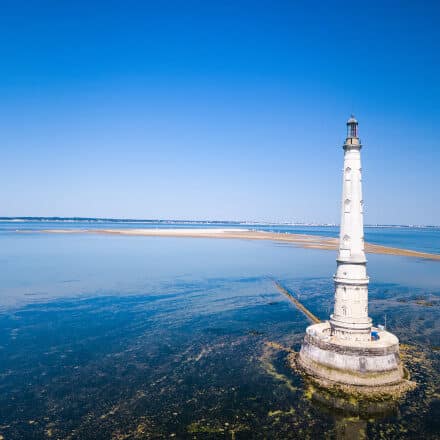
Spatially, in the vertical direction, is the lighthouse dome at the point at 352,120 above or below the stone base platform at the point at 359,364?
above

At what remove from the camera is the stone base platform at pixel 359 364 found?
1714cm

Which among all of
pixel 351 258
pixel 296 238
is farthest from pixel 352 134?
pixel 296 238

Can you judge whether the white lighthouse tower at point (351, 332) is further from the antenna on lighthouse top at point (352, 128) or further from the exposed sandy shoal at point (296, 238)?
the exposed sandy shoal at point (296, 238)

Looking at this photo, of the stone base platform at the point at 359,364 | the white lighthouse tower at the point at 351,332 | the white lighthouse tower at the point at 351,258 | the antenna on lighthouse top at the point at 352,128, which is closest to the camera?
the stone base platform at the point at 359,364

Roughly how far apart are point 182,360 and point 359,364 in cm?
905

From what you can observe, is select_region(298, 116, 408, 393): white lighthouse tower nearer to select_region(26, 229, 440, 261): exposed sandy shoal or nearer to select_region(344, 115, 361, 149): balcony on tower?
select_region(344, 115, 361, 149): balcony on tower

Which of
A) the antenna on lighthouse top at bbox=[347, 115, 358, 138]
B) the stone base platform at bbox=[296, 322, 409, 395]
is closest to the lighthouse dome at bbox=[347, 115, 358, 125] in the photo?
the antenna on lighthouse top at bbox=[347, 115, 358, 138]

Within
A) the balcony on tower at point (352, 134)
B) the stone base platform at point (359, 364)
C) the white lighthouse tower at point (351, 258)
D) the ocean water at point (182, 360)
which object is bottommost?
the ocean water at point (182, 360)

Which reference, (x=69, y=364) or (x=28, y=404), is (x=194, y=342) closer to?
(x=69, y=364)

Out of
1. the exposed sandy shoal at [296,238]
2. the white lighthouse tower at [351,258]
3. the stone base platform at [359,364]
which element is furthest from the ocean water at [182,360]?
the exposed sandy shoal at [296,238]

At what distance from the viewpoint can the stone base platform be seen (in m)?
17.1

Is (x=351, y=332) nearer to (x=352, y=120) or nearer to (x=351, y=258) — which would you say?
(x=351, y=258)

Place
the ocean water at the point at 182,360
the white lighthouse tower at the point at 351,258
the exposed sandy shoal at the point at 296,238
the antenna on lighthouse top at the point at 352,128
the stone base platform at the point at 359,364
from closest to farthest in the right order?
1. the ocean water at the point at 182,360
2. the stone base platform at the point at 359,364
3. the white lighthouse tower at the point at 351,258
4. the antenna on lighthouse top at the point at 352,128
5. the exposed sandy shoal at the point at 296,238

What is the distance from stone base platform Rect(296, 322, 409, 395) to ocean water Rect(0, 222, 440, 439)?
43.1 inches
